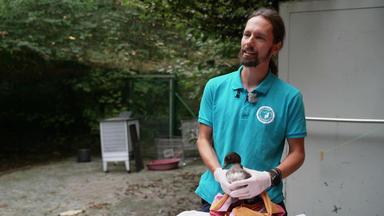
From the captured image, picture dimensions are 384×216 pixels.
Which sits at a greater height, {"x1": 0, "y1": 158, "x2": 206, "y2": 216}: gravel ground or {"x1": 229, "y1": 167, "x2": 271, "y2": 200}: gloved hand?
{"x1": 229, "y1": 167, "x2": 271, "y2": 200}: gloved hand

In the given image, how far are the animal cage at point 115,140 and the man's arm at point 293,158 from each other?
5158mm

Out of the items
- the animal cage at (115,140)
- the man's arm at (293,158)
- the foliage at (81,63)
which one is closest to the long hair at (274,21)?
the man's arm at (293,158)

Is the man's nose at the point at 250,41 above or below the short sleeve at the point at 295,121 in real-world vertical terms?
above

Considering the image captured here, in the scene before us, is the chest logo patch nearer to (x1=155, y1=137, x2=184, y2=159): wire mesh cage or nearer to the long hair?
the long hair

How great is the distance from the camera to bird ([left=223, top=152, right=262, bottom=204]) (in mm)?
1291

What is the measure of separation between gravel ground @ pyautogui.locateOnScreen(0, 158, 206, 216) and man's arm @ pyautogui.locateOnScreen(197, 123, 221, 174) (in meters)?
2.75

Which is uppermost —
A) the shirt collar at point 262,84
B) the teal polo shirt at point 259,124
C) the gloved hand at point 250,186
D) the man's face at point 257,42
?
the man's face at point 257,42

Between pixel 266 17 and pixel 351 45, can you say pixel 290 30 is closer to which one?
pixel 351 45

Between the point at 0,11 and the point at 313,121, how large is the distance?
5408mm

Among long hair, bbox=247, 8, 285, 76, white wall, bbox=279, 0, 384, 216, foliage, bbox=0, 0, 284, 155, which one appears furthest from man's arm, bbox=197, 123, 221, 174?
foliage, bbox=0, 0, 284, 155

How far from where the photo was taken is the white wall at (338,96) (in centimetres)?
255

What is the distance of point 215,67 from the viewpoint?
3.67 meters

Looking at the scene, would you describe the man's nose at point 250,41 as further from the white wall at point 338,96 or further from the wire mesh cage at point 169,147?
the wire mesh cage at point 169,147

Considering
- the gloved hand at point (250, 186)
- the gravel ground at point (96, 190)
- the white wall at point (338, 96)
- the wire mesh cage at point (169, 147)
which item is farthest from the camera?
the wire mesh cage at point (169, 147)
